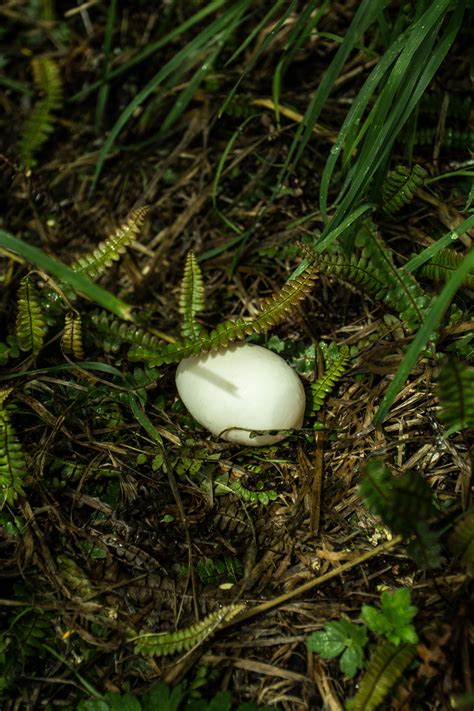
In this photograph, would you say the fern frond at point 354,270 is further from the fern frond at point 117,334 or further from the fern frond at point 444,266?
the fern frond at point 117,334

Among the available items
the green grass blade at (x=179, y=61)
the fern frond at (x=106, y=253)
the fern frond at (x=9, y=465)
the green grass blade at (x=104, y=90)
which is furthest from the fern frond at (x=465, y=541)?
the green grass blade at (x=104, y=90)

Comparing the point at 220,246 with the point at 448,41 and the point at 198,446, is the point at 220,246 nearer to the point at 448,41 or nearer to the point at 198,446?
the point at 198,446

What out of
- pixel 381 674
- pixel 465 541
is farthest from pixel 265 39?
pixel 381 674

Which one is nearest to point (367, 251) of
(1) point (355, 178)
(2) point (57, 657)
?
(1) point (355, 178)

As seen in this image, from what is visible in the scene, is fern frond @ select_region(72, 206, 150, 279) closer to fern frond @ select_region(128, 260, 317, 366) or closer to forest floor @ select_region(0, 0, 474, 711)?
forest floor @ select_region(0, 0, 474, 711)

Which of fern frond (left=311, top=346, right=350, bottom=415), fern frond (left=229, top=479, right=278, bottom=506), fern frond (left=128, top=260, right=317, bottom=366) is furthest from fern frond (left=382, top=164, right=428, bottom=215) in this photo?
fern frond (left=229, top=479, right=278, bottom=506)

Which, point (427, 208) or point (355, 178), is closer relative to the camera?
point (355, 178)
